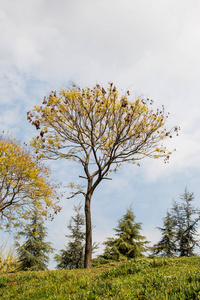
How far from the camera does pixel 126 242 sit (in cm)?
2223

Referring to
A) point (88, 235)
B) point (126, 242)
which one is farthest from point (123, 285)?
point (126, 242)

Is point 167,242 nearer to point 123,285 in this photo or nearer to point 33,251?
point 33,251

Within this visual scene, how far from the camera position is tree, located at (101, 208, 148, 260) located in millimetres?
21547

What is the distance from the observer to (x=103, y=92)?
587 inches

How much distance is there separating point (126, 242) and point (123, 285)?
16.5 metres

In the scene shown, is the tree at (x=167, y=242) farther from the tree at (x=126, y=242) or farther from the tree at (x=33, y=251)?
the tree at (x=33, y=251)

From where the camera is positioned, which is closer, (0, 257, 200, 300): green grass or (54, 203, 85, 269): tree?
(0, 257, 200, 300): green grass

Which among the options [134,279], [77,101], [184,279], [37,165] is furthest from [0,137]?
[184,279]

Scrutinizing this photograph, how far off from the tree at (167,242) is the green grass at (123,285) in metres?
16.9

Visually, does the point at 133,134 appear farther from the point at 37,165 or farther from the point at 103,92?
the point at 37,165

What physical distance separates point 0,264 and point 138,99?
62.9ft

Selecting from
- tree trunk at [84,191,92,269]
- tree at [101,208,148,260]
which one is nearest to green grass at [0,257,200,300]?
tree trunk at [84,191,92,269]

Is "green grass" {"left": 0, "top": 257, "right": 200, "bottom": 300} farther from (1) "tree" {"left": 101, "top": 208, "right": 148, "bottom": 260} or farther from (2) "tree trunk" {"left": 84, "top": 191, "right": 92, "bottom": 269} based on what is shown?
(1) "tree" {"left": 101, "top": 208, "right": 148, "bottom": 260}

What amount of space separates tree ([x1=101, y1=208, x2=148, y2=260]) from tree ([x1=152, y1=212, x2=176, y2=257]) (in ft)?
Result: 11.9
